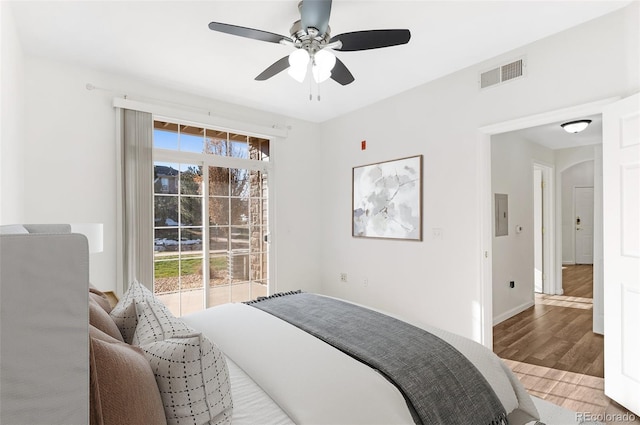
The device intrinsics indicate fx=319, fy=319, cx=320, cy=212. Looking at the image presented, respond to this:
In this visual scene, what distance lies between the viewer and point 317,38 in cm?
206

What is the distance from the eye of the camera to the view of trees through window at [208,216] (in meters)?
3.44

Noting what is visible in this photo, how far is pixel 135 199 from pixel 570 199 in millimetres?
9029

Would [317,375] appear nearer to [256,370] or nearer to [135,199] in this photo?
[256,370]

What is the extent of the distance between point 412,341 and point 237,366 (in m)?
0.82

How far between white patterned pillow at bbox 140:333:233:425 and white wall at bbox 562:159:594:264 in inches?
355

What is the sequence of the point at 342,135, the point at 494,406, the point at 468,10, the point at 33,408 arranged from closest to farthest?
the point at 33,408 < the point at 494,406 < the point at 468,10 < the point at 342,135

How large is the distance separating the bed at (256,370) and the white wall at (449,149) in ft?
4.94

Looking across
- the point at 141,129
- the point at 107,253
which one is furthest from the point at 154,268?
the point at 141,129

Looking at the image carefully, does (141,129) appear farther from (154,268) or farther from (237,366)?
(237,366)

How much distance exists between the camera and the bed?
1.97 ft

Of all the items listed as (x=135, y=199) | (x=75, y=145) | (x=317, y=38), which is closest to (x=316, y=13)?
(x=317, y=38)

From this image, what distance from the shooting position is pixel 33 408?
0.54 meters

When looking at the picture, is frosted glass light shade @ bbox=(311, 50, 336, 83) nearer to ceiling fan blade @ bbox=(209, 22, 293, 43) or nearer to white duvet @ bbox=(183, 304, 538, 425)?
ceiling fan blade @ bbox=(209, 22, 293, 43)

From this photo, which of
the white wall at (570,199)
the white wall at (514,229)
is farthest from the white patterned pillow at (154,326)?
the white wall at (570,199)
